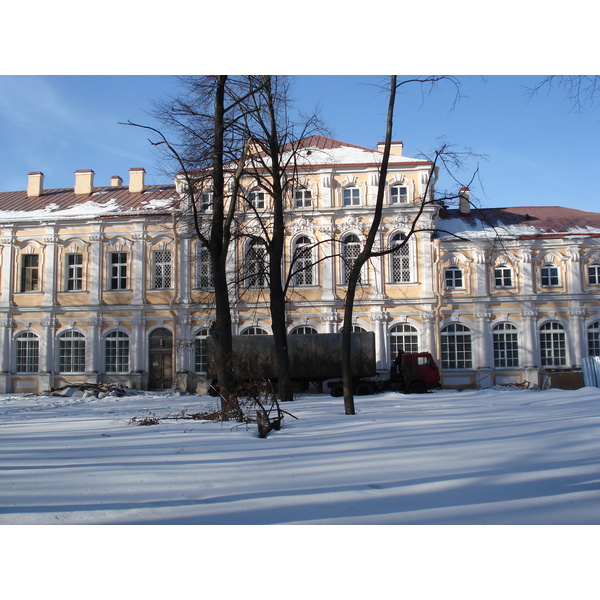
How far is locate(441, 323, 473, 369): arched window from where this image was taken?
25984 millimetres

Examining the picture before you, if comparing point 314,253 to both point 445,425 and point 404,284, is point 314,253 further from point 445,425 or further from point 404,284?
point 445,425

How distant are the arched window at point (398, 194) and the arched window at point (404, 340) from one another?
600cm

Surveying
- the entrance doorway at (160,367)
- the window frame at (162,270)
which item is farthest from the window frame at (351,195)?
the entrance doorway at (160,367)

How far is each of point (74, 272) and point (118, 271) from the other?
2.35 metres

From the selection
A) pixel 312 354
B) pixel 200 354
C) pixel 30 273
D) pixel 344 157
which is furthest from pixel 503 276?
pixel 30 273

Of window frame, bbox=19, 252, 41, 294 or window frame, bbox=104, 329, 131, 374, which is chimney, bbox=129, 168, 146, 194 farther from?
window frame, bbox=104, 329, 131, 374

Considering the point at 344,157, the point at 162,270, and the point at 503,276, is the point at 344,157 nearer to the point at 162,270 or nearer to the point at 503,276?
the point at 503,276

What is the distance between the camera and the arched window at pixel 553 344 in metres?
25.9

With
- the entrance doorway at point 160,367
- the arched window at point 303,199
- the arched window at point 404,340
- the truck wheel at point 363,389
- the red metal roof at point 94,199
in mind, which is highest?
the red metal roof at point 94,199

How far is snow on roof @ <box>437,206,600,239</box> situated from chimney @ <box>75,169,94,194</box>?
63.8 ft

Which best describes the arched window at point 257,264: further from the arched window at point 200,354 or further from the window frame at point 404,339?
the window frame at point 404,339

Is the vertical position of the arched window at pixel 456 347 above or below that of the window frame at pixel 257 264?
below

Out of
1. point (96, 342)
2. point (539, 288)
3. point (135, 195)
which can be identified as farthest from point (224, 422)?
point (135, 195)

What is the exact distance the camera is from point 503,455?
6.68m
